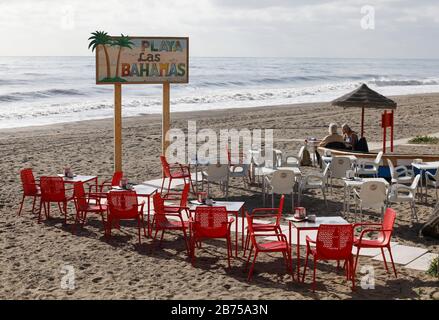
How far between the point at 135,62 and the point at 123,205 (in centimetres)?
463

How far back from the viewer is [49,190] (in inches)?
423

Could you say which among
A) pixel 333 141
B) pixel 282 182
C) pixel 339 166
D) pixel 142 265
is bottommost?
pixel 142 265

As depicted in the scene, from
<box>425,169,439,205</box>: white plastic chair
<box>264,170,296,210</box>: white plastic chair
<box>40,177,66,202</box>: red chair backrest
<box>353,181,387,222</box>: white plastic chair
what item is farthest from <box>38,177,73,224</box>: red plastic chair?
<box>425,169,439,205</box>: white plastic chair

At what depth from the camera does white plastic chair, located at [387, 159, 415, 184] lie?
1196 centimetres

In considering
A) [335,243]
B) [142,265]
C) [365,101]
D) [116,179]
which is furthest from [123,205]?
[365,101]

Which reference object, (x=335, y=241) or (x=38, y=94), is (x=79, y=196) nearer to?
(x=335, y=241)

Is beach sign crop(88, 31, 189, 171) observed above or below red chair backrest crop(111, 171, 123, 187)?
above

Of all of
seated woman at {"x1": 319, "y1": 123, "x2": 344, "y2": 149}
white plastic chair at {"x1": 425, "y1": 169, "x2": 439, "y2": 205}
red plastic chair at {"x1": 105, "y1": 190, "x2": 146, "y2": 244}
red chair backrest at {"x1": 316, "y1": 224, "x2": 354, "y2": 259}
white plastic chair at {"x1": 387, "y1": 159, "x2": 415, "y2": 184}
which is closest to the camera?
red chair backrest at {"x1": 316, "y1": 224, "x2": 354, "y2": 259}

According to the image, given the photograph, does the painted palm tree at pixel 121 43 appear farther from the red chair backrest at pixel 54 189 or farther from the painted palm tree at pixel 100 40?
the red chair backrest at pixel 54 189

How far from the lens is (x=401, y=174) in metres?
13.4

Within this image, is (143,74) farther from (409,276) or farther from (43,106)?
(43,106)

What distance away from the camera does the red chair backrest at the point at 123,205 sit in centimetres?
975

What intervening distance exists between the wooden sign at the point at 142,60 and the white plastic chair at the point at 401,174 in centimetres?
460

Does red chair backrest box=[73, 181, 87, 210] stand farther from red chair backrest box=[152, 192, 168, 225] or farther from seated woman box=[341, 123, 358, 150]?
seated woman box=[341, 123, 358, 150]
